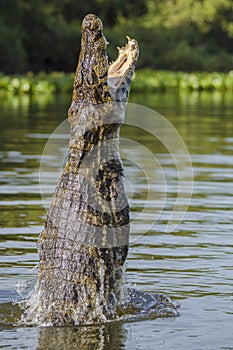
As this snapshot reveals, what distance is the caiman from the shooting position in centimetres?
663

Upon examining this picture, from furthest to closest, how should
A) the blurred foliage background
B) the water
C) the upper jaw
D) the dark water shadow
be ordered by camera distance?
the blurred foliage background → the upper jaw → the water → the dark water shadow

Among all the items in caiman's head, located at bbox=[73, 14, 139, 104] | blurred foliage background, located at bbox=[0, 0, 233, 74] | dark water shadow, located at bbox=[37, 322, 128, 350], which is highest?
blurred foliage background, located at bbox=[0, 0, 233, 74]

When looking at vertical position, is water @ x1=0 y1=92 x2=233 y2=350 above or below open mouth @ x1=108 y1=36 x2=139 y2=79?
below

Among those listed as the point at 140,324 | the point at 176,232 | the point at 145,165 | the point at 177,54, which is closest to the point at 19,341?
the point at 140,324

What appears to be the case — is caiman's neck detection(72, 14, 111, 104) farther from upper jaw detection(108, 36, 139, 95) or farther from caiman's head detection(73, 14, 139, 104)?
upper jaw detection(108, 36, 139, 95)

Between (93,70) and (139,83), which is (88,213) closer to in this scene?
(93,70)

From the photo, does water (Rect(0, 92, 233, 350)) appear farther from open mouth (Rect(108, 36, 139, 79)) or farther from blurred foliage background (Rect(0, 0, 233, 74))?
blurred foliage background (Rect(0, 0, 233, 74))

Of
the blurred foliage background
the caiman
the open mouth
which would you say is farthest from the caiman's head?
the blurred foliage background

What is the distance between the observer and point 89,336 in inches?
258

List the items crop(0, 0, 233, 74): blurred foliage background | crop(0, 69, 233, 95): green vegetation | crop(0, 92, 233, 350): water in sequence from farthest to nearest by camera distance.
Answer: crop(0, 0, 233, 74): blurred foliage background
crop(0, 69, 233, 95): green vegetation
crop(0, 92, 233, 350): water

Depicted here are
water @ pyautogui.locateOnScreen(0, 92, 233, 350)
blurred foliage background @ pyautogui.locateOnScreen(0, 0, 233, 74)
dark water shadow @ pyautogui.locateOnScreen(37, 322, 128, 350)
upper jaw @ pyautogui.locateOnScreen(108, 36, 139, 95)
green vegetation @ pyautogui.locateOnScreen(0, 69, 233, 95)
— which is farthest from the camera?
blurred foliage background @ pyautogui.locateOnScreen(0, 0, 233, 74)

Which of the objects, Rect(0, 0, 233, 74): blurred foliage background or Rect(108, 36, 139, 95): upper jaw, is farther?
Rect(0, 0, 233, 74): blurred foliage background

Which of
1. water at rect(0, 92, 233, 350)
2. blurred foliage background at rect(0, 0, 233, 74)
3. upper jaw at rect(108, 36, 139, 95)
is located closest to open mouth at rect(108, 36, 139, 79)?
upper jaw at rect(108, 36, 139, 95)

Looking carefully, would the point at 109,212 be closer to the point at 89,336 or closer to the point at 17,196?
the point at 89,336
